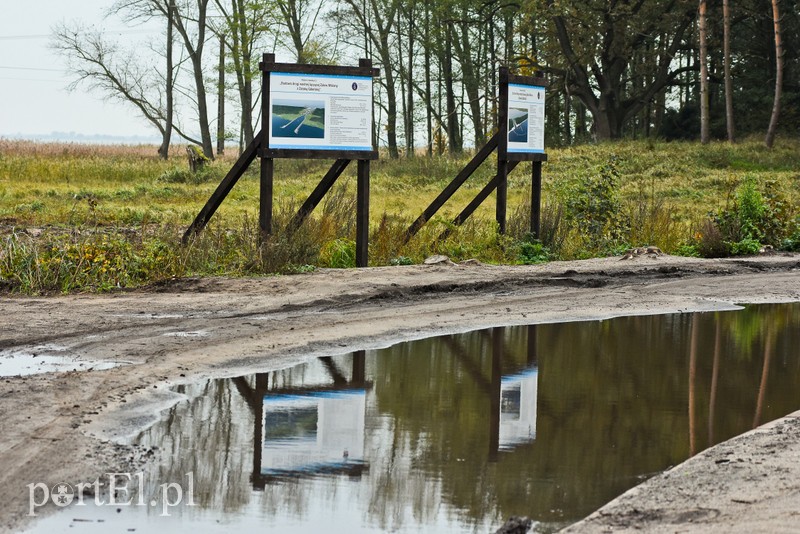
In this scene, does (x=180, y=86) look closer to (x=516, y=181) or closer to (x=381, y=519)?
(x=516, y=181)

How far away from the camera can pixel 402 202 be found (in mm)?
31000

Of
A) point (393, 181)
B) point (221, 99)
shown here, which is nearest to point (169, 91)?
point (221, 99)

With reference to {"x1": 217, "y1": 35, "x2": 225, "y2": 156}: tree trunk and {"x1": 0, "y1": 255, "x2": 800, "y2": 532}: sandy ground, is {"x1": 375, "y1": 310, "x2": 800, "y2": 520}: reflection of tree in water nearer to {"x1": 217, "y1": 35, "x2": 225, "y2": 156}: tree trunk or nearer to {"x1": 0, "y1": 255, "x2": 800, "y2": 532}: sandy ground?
{"x1": 0, "y1": 255, "x2": 800, "y2": 532}: sandy ground

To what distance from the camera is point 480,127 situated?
66188 mm

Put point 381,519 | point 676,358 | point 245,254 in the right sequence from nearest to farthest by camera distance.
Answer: point 381,519, point 676,358, point 245,254

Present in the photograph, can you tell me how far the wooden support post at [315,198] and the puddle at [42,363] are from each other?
20.0ft

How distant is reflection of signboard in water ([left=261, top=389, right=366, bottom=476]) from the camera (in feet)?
20.4

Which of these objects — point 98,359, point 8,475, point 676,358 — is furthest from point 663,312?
point 8,475

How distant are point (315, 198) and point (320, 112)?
1.22m

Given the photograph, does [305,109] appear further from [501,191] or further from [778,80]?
[778,80]

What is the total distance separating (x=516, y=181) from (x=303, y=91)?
22956 millimetres

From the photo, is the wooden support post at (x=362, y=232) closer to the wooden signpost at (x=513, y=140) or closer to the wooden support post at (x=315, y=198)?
the wooden support post at (x=315, y=198)

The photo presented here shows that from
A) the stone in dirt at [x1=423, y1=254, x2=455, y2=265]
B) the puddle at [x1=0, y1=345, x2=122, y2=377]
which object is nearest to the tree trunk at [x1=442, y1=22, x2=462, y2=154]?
the stone in dirt at [x1=423, y1=254, x2=455, y2=265]

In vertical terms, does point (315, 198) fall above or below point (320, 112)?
below
